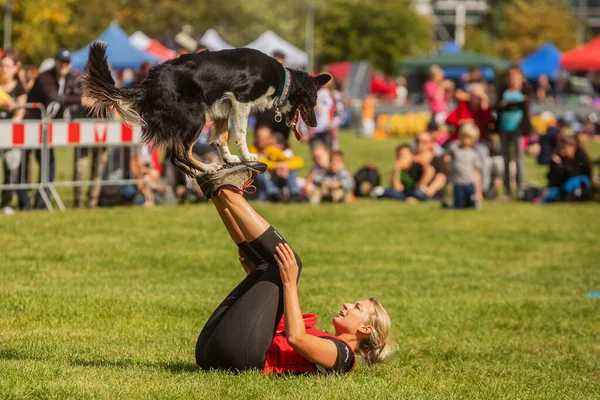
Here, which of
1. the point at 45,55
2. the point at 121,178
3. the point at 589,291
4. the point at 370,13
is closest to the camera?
the point at 589,291

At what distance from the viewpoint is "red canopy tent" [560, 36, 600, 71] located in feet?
105

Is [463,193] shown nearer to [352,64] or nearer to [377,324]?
[377,324]

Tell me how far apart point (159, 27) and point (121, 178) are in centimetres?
3780

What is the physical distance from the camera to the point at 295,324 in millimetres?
5375

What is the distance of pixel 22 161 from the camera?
43.1 ft

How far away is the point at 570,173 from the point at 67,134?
8343 mm

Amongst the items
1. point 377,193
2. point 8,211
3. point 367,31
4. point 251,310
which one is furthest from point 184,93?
point 367,31

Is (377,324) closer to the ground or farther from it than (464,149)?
closer to the ground

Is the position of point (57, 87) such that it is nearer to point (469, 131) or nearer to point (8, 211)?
point (8, 211)

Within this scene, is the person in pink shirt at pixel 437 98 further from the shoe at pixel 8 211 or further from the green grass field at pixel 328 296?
the shoe at pixel 8 211

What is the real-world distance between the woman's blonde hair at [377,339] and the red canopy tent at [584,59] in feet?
91.6

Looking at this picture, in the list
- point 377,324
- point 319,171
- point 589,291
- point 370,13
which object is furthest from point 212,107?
point 370,13

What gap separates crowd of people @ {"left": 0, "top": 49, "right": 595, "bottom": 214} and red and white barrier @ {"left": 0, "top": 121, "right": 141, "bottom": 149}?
21 cm

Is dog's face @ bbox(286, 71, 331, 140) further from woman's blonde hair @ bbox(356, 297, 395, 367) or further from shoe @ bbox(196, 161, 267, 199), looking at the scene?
woman's blonde hair @ bbox(356, 297, 395, 367)
